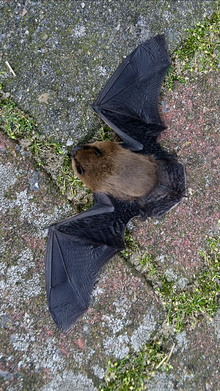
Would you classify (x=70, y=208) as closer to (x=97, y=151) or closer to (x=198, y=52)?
(x=97, y=151)

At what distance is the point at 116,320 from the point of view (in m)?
2.96

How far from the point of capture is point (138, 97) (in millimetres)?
2941

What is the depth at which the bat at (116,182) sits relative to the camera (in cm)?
278

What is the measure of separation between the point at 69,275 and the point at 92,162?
1.00 meters

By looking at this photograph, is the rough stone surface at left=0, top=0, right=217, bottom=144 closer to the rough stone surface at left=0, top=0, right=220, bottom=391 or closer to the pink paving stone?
the rough stone surface at left=0, top=0, right=220, bottom=391

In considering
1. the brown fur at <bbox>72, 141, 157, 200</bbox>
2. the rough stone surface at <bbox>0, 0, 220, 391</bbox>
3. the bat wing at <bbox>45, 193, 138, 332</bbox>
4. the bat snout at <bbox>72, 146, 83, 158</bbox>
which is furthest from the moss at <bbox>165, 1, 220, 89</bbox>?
the bat wing at <bbox>45, 193, 138, 332</bbox>

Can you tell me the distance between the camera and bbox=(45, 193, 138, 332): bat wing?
110 inches

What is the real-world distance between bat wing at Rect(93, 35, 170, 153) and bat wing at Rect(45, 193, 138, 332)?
65 centimetres

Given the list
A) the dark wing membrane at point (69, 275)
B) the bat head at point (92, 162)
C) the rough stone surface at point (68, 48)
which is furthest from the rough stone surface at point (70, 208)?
the bat head at point (92, 162)

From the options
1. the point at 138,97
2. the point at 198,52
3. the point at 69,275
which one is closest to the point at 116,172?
the point at 138,97

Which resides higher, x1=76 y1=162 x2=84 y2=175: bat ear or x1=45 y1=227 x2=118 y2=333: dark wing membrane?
x1=76 y1=162 x2=84 y2=175: bat ear

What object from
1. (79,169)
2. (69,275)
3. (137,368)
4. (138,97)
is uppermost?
(138,97)

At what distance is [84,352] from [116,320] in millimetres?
393

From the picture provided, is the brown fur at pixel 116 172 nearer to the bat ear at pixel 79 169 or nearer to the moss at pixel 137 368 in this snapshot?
the bat ear at pixel 79 169
